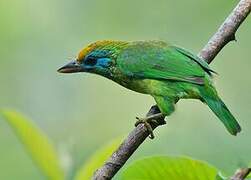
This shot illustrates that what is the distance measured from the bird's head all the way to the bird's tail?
0.59 metres

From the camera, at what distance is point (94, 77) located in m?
6.83

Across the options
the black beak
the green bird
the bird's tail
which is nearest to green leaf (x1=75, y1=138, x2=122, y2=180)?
the green bird

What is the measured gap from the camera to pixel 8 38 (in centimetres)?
654

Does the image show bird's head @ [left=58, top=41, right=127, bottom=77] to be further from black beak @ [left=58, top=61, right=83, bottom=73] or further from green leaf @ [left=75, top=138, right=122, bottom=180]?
green leaf @ [left=75, top=138, right=122, bottom=180]

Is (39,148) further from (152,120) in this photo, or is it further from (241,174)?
(241,174)

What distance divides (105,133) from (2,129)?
0.97 metres

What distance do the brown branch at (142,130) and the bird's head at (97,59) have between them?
1.53ft

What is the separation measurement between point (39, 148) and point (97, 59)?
1.17m

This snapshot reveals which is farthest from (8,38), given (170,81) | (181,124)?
(170,81)

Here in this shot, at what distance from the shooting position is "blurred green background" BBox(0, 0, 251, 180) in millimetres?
5453

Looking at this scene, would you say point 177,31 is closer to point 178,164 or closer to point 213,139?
point 213,139

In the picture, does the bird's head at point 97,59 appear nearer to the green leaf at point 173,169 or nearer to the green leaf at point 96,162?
the green leaf at point 96,162

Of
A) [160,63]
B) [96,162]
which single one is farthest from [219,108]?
[96,162]

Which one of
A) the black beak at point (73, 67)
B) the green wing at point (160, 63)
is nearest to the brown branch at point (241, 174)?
the green wing at point (160, 63)
